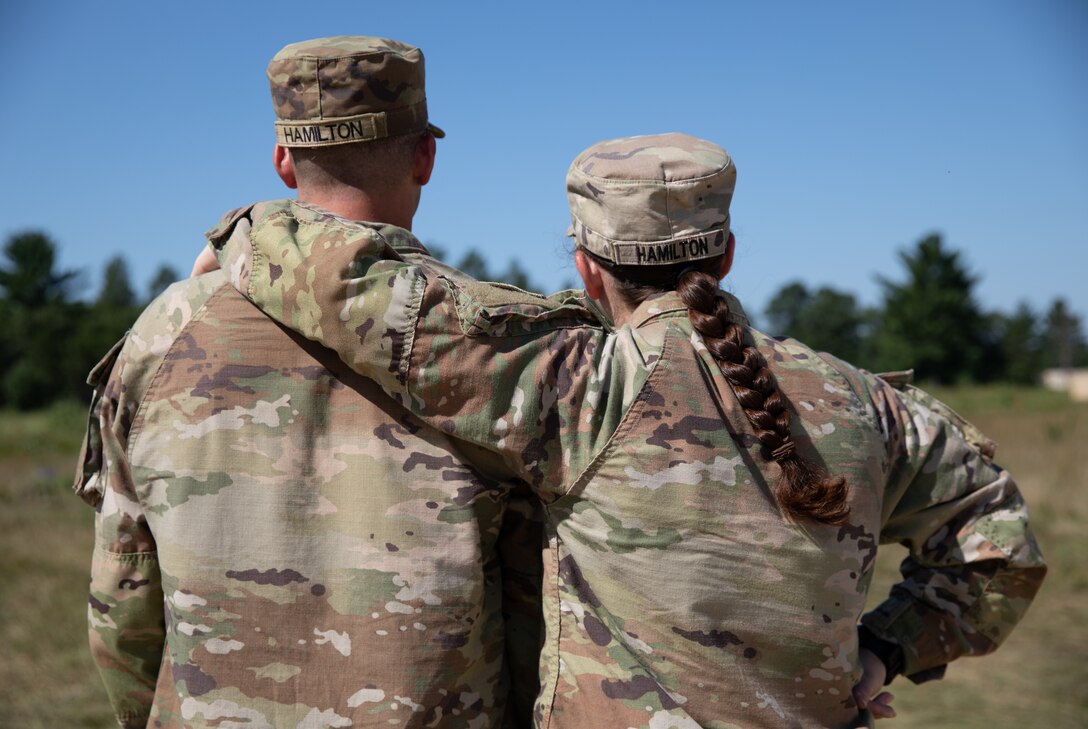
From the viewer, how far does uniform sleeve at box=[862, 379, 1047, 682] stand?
2355 millimetres

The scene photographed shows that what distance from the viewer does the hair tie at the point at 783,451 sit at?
2070 mm

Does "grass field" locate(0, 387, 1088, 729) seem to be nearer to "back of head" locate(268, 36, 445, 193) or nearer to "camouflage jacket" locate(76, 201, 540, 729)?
"camouflage jacket" locate(76, 201, 540, 729)

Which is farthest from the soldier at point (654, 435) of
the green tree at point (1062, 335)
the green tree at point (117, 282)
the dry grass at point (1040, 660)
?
the green tree at point (1062, 335)

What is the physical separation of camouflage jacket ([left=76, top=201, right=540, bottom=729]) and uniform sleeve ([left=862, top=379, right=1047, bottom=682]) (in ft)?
3.18

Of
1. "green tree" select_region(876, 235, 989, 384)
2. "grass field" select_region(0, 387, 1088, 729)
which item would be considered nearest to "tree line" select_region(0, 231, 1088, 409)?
"green tree" select_region(876, 235, 989, 384)

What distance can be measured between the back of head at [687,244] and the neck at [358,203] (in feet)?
1.42

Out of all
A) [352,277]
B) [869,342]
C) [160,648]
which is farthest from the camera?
[869,342]

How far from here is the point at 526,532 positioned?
7.70ft

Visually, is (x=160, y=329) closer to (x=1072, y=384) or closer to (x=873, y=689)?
(x=873, y=689)

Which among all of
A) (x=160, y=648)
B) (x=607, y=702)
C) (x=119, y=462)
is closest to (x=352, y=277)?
(x=119, y=462)

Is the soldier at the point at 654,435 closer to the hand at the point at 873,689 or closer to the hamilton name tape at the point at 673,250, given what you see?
the hamilton name tape at the point at 673,250

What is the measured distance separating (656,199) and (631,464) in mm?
596

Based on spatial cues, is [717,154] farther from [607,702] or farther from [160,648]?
[160,648]

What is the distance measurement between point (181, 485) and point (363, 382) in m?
0.48
